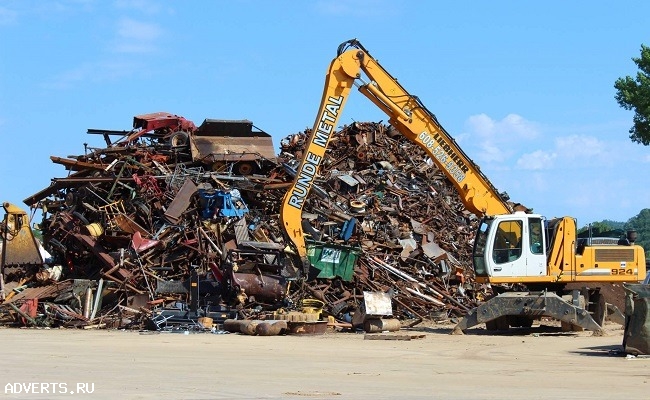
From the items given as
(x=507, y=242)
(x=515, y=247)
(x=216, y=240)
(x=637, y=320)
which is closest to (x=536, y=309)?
(x=515, y=247)

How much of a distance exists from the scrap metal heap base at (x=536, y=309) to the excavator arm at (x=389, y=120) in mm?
3340

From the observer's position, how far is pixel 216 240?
28078 millimetres

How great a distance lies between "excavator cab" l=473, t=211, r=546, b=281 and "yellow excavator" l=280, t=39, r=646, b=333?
0.08 feet

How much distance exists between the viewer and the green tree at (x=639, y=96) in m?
45.8

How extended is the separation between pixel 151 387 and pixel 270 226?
1689 cm

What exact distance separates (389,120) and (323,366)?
10.5 meters

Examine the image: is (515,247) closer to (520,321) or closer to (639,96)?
(520,321)

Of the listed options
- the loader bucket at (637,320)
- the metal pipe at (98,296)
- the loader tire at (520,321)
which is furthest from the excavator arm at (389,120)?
the loader bucket at (637,320)

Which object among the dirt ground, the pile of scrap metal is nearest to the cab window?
the dirt ground

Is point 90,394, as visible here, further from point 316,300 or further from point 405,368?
point 316,300

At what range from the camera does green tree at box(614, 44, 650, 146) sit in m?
45.8

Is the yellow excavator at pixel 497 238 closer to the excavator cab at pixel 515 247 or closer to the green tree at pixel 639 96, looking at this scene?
the excavator cab at pixel 515 247

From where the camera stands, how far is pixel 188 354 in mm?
17781

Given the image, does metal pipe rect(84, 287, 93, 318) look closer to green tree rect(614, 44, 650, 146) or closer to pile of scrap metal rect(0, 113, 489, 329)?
pile of scrap metal rect(0, 113, 489, 329)
